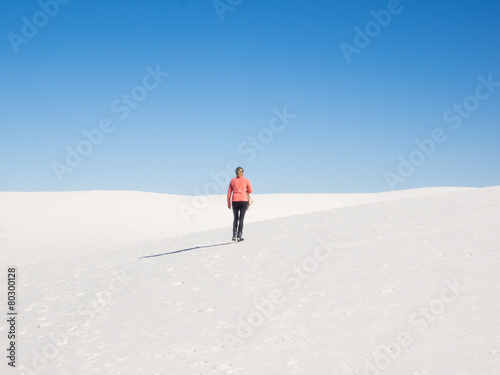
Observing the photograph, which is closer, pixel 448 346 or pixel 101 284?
pixel 448 346

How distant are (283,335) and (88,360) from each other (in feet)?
8.17

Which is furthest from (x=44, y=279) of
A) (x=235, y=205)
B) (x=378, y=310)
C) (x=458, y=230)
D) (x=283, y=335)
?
(x=458, y=230)

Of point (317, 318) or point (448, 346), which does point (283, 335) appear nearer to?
point (317, 318)

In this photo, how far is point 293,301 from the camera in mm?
6766

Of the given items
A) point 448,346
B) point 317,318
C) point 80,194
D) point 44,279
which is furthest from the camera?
point 80,194

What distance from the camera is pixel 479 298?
18.1ft

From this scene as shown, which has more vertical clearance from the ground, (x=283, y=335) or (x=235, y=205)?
(x=235, y=205)
